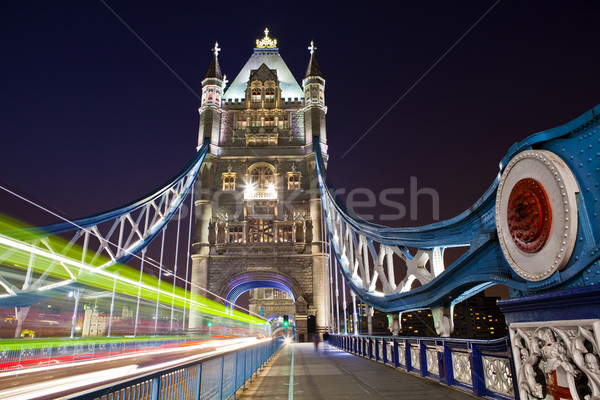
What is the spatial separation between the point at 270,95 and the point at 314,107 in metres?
4.88

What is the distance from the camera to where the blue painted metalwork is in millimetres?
3008

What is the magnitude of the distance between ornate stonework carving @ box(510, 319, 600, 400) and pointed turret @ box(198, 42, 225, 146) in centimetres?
3343

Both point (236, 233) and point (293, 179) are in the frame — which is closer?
point (236, 233)

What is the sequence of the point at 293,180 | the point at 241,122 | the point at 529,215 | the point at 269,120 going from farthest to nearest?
the point at 269,120 < the point at 241,122 < the point at 293,180 < the point at 529,215

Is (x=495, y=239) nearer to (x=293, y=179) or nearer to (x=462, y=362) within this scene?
(x=462, y=362)

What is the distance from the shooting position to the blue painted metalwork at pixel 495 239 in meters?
3.01

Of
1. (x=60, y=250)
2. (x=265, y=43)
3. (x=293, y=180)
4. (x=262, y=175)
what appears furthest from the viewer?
(x=265, y=43)

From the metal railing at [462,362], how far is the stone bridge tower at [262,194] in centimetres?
2118

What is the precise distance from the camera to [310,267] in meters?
30.6

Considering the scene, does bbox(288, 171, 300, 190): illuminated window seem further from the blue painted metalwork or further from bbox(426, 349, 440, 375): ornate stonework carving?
bbox(426, 349, 440, 375): ornate stonework carving

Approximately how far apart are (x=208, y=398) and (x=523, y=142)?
4.21 metres

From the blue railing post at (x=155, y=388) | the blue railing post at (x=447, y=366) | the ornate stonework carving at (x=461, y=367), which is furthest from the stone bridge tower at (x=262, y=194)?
the blue railing post at (x=155, y=388)

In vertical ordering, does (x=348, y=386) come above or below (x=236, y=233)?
below

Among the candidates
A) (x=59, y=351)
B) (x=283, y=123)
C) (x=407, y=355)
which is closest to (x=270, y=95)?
(x=283, y=123)
